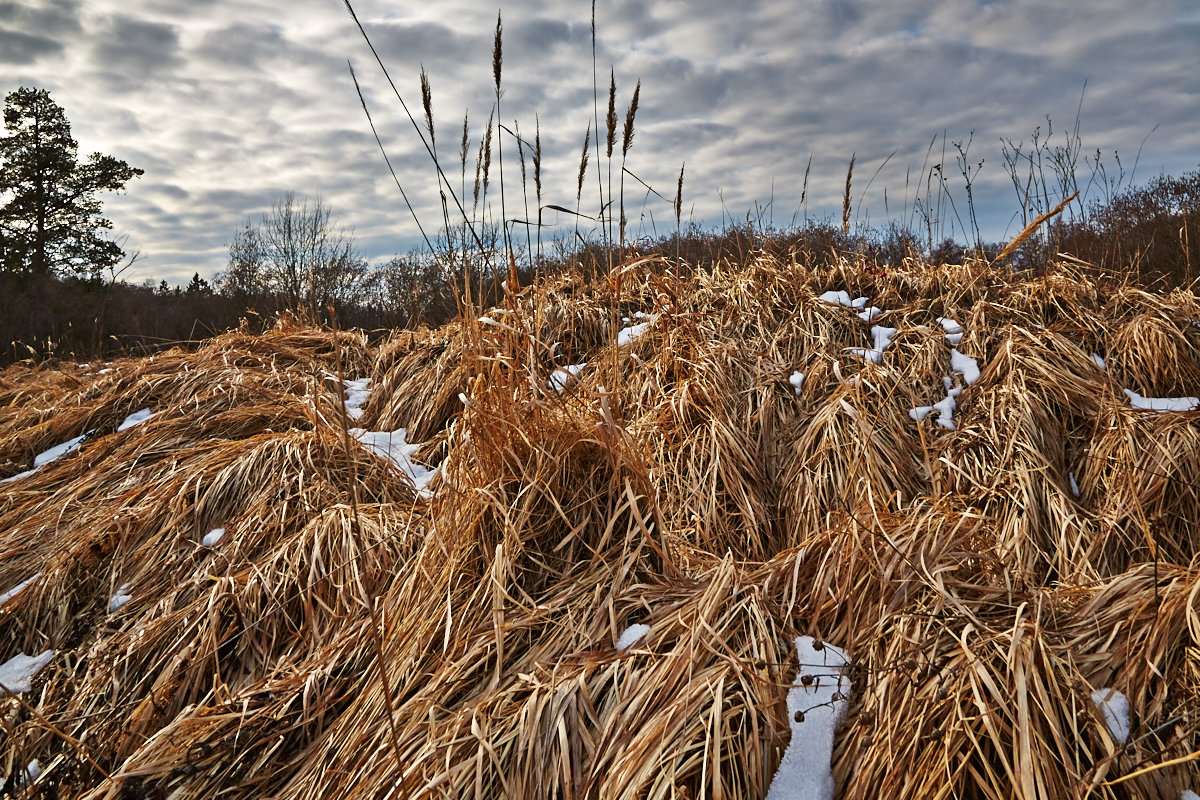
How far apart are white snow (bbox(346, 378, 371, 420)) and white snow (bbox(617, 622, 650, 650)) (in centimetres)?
324

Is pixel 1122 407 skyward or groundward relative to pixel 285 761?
skyward

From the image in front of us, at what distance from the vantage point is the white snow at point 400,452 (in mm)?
3234

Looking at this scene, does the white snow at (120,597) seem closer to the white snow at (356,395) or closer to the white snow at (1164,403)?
the white snow at (356,395)

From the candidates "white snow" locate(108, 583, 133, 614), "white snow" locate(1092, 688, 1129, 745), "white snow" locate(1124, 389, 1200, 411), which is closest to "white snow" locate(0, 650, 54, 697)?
"white snow" locate(108, 583, 133, 614)

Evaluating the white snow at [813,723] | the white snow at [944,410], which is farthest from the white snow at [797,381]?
the white snow at [813,723]

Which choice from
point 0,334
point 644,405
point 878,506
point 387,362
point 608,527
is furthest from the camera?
point 0,334

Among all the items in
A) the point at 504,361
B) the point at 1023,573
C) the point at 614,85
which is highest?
the point at 614,85

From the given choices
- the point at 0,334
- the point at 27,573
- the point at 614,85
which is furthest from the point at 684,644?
the point at 0,334

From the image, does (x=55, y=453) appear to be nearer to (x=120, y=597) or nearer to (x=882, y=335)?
(x=120, y=597)

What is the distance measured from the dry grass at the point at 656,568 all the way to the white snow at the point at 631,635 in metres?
0.05

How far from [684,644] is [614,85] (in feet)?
5.90

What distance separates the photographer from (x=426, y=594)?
1902 millimetres

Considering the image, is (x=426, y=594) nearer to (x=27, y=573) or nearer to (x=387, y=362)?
(x=27, y=573)

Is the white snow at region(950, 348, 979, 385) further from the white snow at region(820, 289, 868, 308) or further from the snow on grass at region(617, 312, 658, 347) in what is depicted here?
the snow on grass at region(617, 312, 658, 347)
